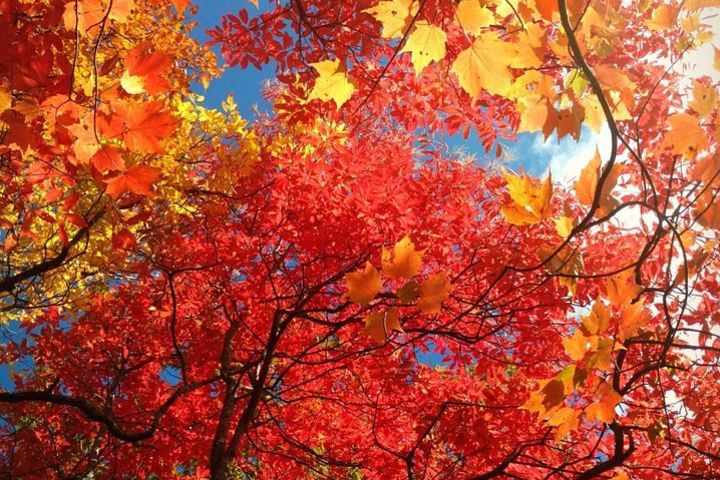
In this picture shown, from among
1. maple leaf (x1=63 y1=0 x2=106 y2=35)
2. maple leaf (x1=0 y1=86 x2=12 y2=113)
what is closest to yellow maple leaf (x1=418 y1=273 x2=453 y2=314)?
maple leaf (x1=63 y1=0 x2=106 y2=35)

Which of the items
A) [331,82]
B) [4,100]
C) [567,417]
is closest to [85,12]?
[4,100]

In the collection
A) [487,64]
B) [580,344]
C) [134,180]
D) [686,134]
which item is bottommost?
[580,344]

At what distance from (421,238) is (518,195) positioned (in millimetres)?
3537

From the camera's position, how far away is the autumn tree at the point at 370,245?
1.69 m

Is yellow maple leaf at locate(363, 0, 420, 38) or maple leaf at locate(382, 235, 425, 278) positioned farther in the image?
yellow maple leaf at locate(363, 0, 420, 38)

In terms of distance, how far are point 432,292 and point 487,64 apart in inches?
27.8

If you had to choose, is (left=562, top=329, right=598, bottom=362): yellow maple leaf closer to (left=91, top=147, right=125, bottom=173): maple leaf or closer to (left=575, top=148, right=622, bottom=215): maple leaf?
(left=575, top=148, right=622, bottom=215): maple leaf

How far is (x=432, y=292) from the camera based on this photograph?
5.40ft

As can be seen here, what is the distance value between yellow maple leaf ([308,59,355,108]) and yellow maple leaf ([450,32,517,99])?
466mm

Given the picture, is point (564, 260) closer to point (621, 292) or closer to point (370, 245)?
point (621, 292)

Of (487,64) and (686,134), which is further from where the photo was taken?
(686,134)

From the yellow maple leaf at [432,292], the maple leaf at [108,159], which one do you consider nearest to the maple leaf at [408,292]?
the yellow maple leaf at [432,292]

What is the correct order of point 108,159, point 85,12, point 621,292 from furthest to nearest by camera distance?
point 85,12 → point 108,159 → point 621,292

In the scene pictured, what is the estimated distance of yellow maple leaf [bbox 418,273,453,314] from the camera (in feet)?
5.37
